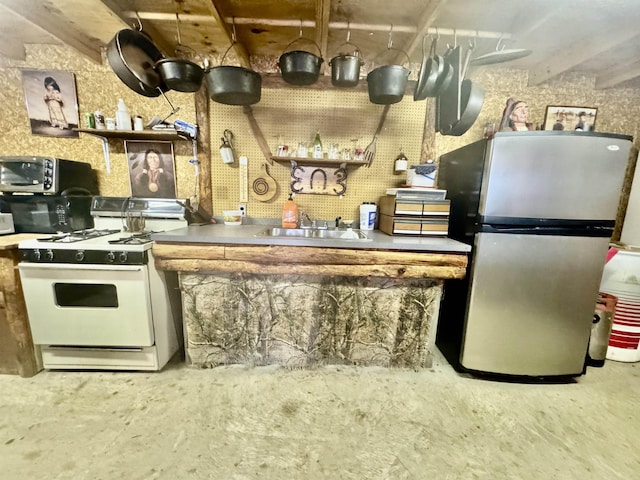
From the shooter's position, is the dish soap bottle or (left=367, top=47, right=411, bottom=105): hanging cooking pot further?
the dish soap bottle

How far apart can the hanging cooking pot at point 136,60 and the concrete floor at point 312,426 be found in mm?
1869

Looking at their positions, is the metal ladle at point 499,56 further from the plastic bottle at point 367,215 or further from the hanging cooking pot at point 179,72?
the hanging cooking pot at point 179,72

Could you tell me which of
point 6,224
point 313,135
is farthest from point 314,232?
point 6,224

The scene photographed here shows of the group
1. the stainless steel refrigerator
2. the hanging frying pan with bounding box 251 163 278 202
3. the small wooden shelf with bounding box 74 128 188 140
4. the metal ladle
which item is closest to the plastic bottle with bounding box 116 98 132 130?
the small wooden shelf with bounding box 74 128 188 140

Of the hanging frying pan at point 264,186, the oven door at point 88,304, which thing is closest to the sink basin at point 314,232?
the hanging frying pan at point 264,186

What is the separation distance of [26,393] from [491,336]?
9.52 feet

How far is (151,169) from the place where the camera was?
→ 2309 mm

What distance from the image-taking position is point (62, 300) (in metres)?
1.67

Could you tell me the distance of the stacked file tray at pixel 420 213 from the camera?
1910 millimetres

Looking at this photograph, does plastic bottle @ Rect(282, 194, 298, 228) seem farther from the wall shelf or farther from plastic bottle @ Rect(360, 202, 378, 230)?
the wall shelf

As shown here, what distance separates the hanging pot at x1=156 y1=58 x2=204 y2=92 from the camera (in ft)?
5.22

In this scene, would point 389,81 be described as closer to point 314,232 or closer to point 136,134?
point 314,232

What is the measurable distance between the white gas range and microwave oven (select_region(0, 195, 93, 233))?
0.29 m

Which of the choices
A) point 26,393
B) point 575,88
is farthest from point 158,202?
point 575,88
